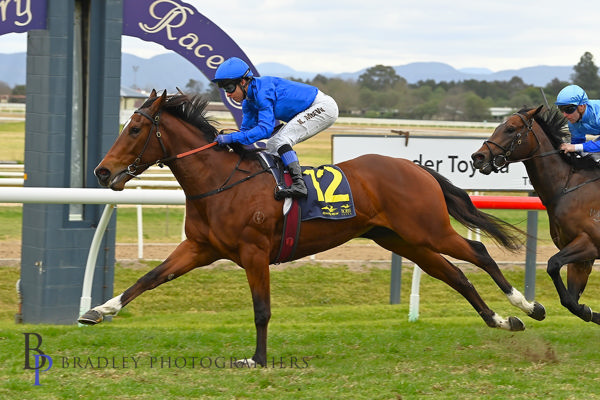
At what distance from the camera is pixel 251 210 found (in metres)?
4.62

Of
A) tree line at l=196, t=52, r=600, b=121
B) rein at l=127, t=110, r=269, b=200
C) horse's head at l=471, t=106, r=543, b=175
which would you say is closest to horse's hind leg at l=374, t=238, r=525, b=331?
horse's head at l=471, t=106, r=543, b=175

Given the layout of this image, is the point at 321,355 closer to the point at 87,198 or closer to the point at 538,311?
the point at 538,311

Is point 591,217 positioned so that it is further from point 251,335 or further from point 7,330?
point 7,330

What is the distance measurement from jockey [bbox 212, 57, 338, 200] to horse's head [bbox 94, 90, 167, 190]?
370 mm

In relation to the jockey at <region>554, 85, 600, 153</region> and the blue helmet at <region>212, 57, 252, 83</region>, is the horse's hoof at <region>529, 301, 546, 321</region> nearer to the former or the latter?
the jockey at <region>554, 85, 600, 153</region>

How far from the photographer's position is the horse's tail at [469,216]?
5301 millimetres

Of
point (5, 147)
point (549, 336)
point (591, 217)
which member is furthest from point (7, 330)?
point (5, 147)

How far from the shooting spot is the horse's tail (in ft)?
→ 17.4

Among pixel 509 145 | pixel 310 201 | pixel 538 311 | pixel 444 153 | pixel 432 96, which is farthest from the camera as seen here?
pixel 432 96

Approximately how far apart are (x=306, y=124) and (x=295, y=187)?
0.50 meters

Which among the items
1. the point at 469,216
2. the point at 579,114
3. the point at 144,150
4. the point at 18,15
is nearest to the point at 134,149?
the point at 144,150

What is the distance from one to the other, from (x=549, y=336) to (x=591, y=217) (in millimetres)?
799

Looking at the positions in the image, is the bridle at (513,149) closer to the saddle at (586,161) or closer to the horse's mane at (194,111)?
the saddle at (586,161)

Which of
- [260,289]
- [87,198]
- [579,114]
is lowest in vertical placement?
[260,289]
